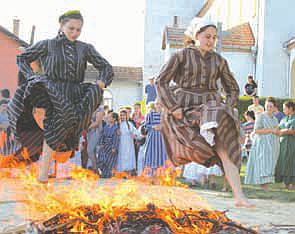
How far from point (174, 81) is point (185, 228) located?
1682 millimetres

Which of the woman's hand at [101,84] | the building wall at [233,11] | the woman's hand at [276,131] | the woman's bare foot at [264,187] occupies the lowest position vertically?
the woman's bare foot at [264,187]

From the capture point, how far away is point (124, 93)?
1745 inches

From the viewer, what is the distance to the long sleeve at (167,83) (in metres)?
5.00

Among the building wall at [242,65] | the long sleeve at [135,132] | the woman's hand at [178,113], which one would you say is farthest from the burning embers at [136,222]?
the building wall at [242,65]

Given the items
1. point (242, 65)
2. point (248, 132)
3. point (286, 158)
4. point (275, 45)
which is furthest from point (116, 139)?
point (242, 65)

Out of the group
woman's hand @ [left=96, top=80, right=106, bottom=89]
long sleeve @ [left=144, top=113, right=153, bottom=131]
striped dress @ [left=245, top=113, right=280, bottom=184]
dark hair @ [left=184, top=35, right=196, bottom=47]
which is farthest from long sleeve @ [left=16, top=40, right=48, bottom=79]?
striped dress @ [left=245, top=113, right=280, bottom=184]

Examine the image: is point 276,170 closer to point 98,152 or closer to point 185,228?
point 98,152

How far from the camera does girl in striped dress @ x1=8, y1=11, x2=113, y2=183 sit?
16.5 ft

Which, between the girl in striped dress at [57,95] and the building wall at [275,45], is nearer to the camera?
the girl in striped dress at [57,95]

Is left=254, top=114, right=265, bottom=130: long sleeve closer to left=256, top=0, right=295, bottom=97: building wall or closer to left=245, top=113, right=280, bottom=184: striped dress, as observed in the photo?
left=245, top=113, right=280, bottom=184: striped dress

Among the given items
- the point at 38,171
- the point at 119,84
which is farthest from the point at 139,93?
the point at 38,171

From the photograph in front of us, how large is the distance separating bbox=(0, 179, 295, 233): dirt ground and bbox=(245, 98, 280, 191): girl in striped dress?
2.24 meters

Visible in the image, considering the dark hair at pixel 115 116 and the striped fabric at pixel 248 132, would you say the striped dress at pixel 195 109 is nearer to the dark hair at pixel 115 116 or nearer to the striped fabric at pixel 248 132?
the dark hair at pixel 115 116

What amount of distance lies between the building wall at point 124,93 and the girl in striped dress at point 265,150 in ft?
110
